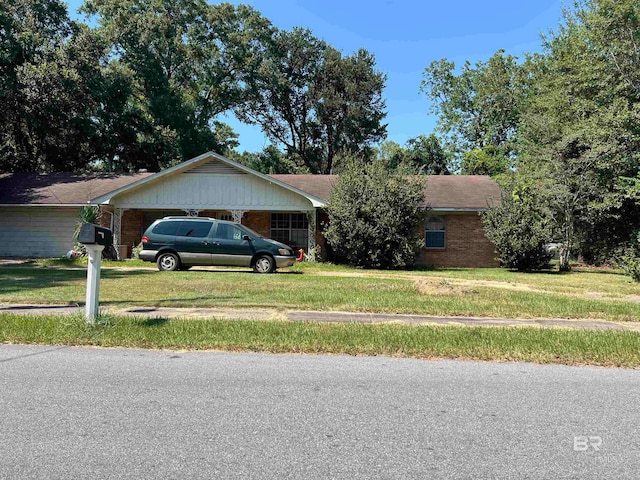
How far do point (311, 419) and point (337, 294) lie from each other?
757cm

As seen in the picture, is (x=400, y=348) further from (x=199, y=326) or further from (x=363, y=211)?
(x=363, y=211)

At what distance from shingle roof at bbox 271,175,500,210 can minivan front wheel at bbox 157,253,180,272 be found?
8328 mm

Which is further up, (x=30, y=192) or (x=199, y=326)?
(x=30, y=192)

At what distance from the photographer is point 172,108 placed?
34.9 metres

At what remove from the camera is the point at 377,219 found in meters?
20.0

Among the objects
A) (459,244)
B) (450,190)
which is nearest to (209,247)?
(459,244)

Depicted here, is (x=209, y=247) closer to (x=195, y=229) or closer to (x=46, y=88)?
(x=195, y=229)

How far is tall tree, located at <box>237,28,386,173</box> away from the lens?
143 ft

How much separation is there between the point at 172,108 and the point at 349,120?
15.5 m

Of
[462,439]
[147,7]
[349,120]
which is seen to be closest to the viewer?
[462,439]

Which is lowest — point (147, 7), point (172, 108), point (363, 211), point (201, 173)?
point (363, 211)

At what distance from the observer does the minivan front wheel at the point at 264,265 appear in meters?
17.2

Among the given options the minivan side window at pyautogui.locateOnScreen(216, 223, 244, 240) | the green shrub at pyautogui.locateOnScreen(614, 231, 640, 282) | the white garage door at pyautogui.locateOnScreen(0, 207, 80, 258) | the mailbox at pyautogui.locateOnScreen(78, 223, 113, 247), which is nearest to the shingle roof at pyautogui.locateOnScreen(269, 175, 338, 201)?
the minivan side window at pyautogui.locateOnScreen(216, 223, 244, 240)

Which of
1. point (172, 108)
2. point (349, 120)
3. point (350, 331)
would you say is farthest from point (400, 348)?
point (349, 120)
